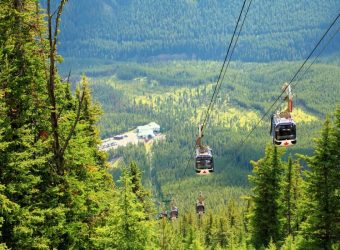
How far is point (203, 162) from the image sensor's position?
105ft

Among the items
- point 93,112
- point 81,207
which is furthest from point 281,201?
point 81,207

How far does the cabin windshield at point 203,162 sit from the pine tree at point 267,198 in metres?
11.1

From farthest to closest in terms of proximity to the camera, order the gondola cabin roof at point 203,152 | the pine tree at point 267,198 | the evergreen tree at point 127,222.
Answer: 1. the pine tree at point 267,198
2. the gondola cabin roof at point 203,152
3. the evergreen tree at point 127,222

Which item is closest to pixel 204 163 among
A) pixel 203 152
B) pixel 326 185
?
pixel 203 152

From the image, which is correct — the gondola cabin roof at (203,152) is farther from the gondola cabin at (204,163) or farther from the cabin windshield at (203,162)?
the cabin windshield at (203,162)

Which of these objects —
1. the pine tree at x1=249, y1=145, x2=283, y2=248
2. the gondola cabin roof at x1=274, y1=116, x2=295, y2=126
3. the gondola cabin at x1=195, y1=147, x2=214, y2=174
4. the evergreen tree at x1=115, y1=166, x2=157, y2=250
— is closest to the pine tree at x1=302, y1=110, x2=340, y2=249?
the gondola cabin at x1=195, y1=147, x2=214, y2=174

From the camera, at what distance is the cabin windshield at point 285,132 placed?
23453mm

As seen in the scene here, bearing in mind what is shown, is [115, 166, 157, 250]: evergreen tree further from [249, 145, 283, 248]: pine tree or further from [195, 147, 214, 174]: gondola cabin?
[249, 145, 283, 248]: pine tree

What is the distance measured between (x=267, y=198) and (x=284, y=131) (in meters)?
20.4

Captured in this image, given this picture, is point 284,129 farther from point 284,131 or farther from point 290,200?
point 290,200

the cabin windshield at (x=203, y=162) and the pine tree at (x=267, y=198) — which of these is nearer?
the cabin windshield at (x=203, y=162)

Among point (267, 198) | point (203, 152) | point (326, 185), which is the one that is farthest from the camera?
point (267, 198)

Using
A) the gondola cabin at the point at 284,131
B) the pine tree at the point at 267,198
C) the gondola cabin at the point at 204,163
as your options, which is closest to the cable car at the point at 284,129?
the gondola cabin at the point at 284,131

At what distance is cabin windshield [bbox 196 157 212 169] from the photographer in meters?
31.9
